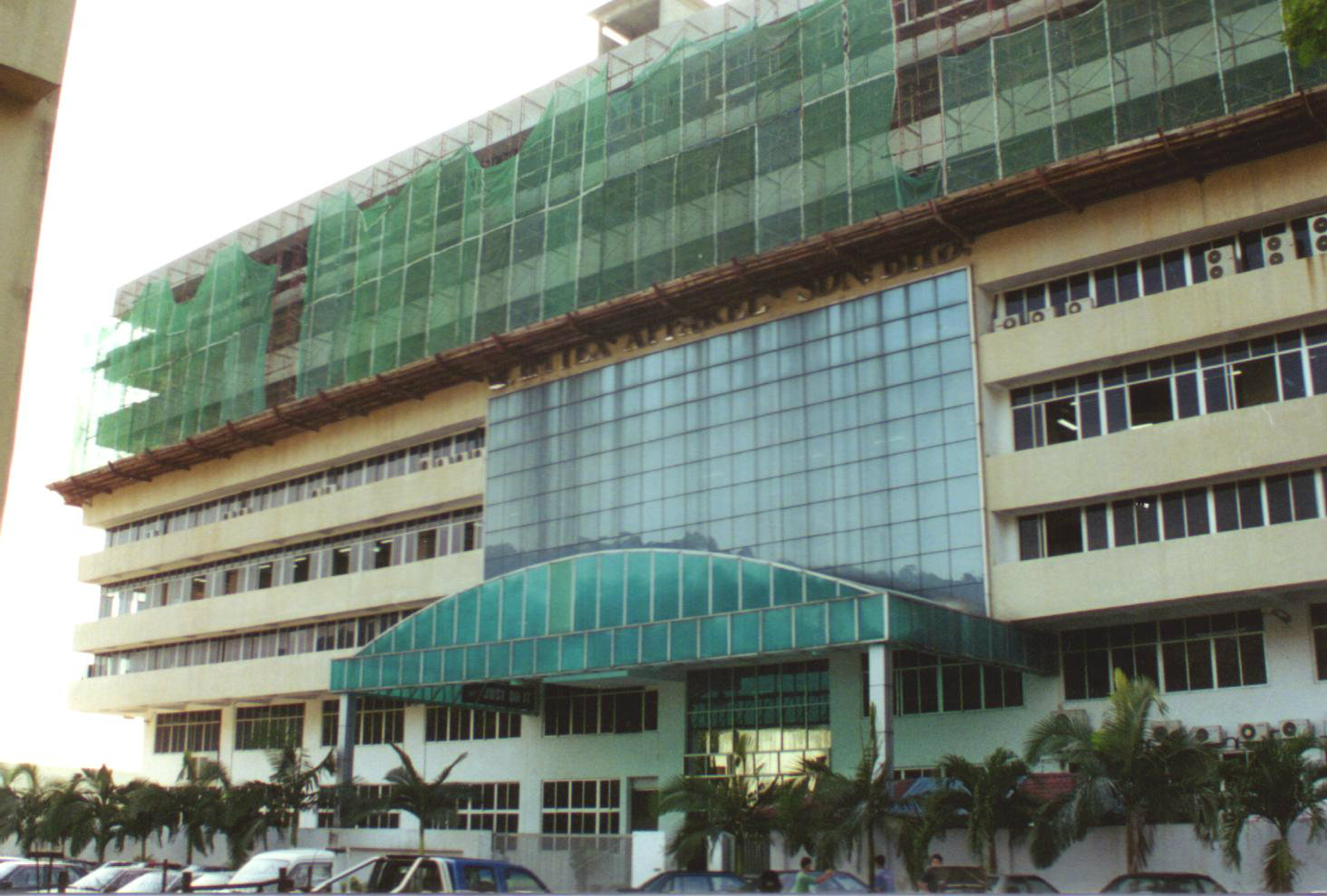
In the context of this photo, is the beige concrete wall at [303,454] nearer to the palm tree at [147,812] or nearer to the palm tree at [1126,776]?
the palm tree at [147,812]

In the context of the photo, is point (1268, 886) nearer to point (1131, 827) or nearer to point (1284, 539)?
point (1131, 827)

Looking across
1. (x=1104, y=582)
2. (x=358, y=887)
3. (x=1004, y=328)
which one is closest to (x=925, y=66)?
(x=1004, y=328)

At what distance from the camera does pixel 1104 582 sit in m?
31.0

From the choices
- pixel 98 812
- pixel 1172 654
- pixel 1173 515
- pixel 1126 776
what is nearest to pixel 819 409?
pixel 1173 515

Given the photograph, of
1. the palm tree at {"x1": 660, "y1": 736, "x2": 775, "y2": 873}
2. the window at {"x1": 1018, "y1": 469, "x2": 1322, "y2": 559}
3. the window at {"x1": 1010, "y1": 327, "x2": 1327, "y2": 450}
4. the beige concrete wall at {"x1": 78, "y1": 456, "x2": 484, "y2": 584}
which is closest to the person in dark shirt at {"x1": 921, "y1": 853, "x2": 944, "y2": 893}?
the palm tree at {"x1": 660, "y1": 736, "x2": 775, "y2": 873}

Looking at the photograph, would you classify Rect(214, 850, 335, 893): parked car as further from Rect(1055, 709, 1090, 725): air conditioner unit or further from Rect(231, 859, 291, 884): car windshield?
Rect(1055, 709, 1090, 725): air conditioner unit

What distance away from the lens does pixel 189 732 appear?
5809cm

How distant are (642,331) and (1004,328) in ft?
37.2

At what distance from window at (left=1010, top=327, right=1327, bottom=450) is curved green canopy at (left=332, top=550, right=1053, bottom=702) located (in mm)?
5172

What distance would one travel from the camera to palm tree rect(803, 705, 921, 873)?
27.3m

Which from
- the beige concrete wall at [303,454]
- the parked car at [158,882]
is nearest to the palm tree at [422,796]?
the parked car at [158,882]

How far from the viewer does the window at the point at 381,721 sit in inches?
1908

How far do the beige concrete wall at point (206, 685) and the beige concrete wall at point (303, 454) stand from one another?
21.9 feet

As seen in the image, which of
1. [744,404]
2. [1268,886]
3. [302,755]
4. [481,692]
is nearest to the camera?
[1268,886]
